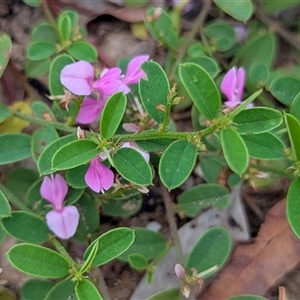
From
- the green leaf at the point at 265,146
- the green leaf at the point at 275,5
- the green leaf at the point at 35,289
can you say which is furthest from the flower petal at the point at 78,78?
the green leaf at the point at 275,5

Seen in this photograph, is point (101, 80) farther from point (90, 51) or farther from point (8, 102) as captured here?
point (8, 102)

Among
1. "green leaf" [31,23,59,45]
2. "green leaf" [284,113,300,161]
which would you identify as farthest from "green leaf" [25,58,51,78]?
"green leaf" [284,113,300,161]

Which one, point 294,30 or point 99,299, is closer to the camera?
point 99,299

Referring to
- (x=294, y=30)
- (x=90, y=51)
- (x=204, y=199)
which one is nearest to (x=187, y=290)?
(x=204, y=199)

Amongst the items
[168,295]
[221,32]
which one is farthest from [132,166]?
[221,32]

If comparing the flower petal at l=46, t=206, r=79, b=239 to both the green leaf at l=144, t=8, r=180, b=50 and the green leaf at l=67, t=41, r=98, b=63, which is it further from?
the green leaf at l=144, t=8, r=180, b=50
